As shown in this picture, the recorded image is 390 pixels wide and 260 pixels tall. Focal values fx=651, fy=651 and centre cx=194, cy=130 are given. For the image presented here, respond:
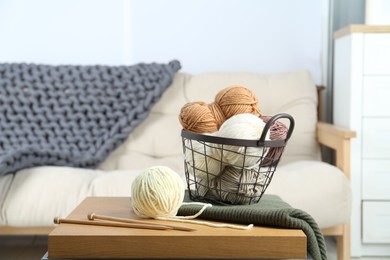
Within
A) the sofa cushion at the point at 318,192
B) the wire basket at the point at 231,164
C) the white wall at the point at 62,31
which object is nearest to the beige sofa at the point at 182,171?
the sofa cushion at the point at 318,192

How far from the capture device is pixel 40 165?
254cm

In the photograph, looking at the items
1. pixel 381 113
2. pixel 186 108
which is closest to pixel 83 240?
pixel 186 108

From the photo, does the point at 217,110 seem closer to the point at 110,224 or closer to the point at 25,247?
the point at 110,224

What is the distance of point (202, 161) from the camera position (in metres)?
1.15

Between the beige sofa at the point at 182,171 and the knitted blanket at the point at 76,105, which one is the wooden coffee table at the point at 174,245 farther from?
the knitted blanket at the point at 76,105

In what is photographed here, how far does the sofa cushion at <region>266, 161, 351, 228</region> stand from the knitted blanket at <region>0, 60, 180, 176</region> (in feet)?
2.39

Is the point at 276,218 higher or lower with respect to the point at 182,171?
higher

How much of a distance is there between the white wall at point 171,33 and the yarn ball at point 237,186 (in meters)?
1.99

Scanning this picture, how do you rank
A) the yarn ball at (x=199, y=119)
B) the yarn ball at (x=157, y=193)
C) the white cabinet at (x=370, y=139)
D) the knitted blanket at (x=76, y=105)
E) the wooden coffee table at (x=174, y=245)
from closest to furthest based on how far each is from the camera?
the wooden coffee table at (x=174, y=245), the yarn ball at (x=157, y=193), the yarn ball at (x=199, y=119), the white cabinet at (x=370, y=139), the knitted blanket at (x=76, y=105)

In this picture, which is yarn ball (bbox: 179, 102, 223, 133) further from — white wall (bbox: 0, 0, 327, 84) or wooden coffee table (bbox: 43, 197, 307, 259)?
white wall (bbox: 0, 0, 327, 84)

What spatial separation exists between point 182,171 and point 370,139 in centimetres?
74

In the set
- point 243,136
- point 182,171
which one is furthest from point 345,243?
point 243,136

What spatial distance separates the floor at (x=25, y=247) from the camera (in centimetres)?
261

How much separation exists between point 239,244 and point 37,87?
1.95 metres
